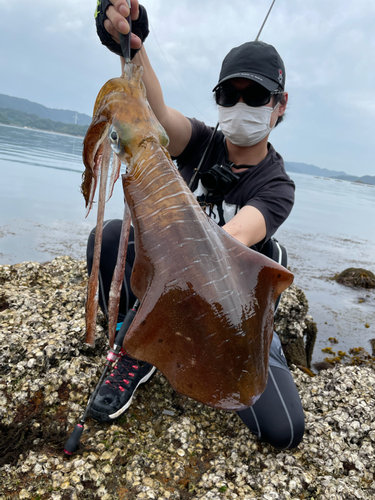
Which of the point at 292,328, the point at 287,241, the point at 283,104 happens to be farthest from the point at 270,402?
the point at 287,241

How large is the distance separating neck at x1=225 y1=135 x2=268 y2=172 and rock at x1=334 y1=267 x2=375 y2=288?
545 cm

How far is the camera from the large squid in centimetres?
103

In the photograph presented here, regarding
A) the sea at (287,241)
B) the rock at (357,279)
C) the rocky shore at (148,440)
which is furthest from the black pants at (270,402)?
the rock at (357,279)

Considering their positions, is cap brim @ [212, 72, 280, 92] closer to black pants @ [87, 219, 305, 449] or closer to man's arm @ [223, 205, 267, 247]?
man's arm @ [223, 205, 267, 247]

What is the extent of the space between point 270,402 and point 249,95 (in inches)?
97.3

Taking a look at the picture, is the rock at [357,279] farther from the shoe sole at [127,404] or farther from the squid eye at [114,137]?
the squid eye at [114,137]

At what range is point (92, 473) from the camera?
1.57 metres

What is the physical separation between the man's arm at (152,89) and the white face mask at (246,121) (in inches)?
17.1

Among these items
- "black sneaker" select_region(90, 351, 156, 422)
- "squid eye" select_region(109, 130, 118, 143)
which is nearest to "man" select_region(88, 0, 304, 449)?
"black sneaker" select_region(90, 351, 156, 422)

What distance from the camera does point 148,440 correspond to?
1.87 meters

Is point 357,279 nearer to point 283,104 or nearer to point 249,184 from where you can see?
point 283,104

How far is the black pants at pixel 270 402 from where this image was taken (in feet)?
6.32

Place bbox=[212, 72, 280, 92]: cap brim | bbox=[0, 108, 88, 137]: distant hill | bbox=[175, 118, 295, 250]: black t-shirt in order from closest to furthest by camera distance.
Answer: bbox=[175, 118, 295, 250]: black t-shirt → bbox=[212, 72, 280, 92]: cap brim → bbox=[0, 108, 88, 137]: distant hill

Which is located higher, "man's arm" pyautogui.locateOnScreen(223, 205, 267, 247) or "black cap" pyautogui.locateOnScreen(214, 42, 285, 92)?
"black cap" pyautogui.locateOnScreen(214, 42, 285, 92)
